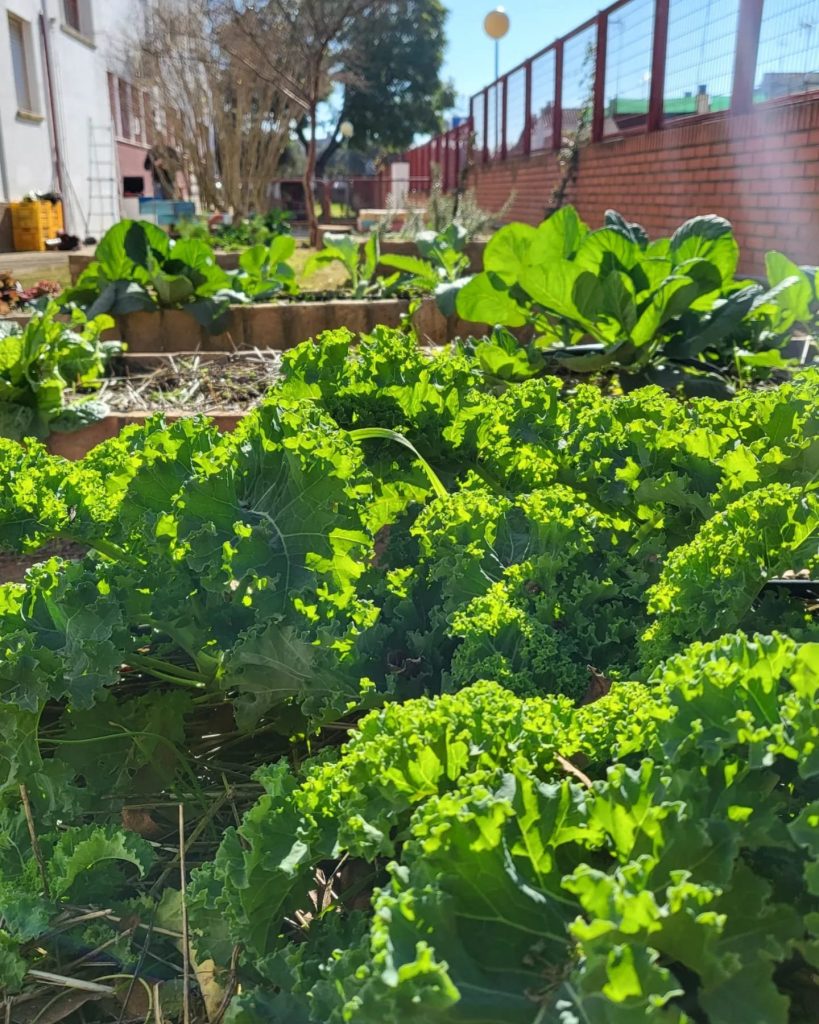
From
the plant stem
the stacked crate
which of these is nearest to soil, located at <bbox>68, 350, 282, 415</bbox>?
the plant stem

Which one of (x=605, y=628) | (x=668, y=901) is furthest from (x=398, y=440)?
(x=668, y=901)

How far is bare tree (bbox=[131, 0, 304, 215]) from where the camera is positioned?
24641 millimetres

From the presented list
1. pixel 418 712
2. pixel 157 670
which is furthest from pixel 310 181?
pixel 418 712

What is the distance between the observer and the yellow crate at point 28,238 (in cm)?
1750

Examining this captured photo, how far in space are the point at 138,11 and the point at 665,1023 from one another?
31.4 m

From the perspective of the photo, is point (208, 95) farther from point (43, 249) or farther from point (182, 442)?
point (182, 442)

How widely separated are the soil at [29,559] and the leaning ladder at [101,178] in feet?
68.3

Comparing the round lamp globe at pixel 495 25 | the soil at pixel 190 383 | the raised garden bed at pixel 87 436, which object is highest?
the round lamp globe at pixel 495 25

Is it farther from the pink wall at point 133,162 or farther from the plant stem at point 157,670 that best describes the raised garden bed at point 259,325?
the pink wall at point 133,162

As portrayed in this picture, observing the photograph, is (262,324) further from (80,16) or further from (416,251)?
(80,16)

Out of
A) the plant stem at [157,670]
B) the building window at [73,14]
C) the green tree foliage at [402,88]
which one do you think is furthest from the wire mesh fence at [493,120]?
the green tree foliage at [402,88]

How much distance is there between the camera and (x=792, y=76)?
7348 mm

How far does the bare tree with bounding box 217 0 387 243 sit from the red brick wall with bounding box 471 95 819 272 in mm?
3948

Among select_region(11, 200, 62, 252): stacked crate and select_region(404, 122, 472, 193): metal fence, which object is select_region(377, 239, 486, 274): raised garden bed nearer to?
select_region(11, 200, 62, 252): stacked crate
